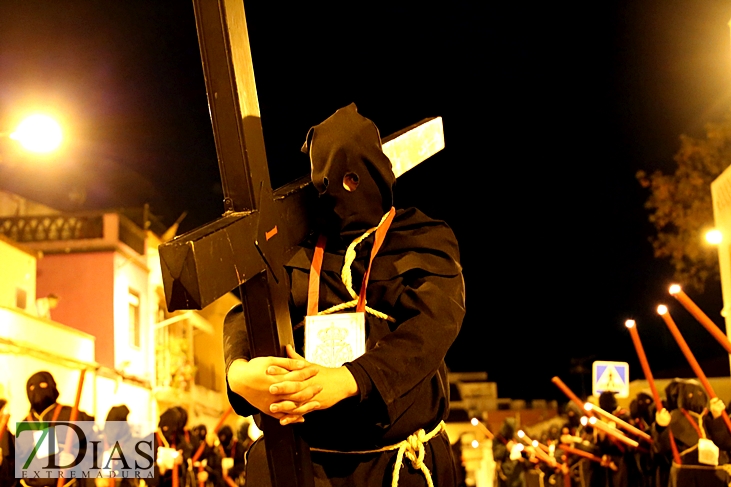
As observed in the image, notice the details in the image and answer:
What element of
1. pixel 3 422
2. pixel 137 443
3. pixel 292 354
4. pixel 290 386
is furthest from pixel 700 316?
pixel 137 443

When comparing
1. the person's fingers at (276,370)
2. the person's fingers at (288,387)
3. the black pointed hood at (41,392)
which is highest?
the black pointed hood at (41,392)

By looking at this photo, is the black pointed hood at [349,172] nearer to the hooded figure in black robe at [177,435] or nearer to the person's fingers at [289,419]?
the person's fingers at [289,419]

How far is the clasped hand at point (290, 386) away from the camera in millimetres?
2201

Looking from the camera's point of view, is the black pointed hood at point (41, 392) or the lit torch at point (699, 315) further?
the black pointed hood at point (41, 392)

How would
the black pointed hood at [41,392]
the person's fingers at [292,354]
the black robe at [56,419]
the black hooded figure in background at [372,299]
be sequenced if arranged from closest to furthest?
the person's fingers at [292,354], the black hooded figure in background at [372,299], the black robe at [56,419], the black pointed hood at [41,392]

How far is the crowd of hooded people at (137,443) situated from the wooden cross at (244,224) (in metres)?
4.95

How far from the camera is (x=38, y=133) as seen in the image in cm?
1081

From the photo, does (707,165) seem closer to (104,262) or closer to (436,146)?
(104,262)

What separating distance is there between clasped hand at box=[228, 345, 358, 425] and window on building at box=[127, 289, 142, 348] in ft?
83.2

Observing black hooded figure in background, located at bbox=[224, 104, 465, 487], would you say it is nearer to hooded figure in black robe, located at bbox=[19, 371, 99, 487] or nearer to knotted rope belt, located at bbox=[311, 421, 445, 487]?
knotted rope belt, located at bbox=[311, 421, 445, 487]

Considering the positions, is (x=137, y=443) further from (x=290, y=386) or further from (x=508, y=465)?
(x=508, y=465)

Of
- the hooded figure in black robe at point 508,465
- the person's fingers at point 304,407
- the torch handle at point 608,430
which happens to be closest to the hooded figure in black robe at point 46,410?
the torch handle at point 608,430

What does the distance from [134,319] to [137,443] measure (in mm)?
16640

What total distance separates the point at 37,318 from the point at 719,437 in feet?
44.5
